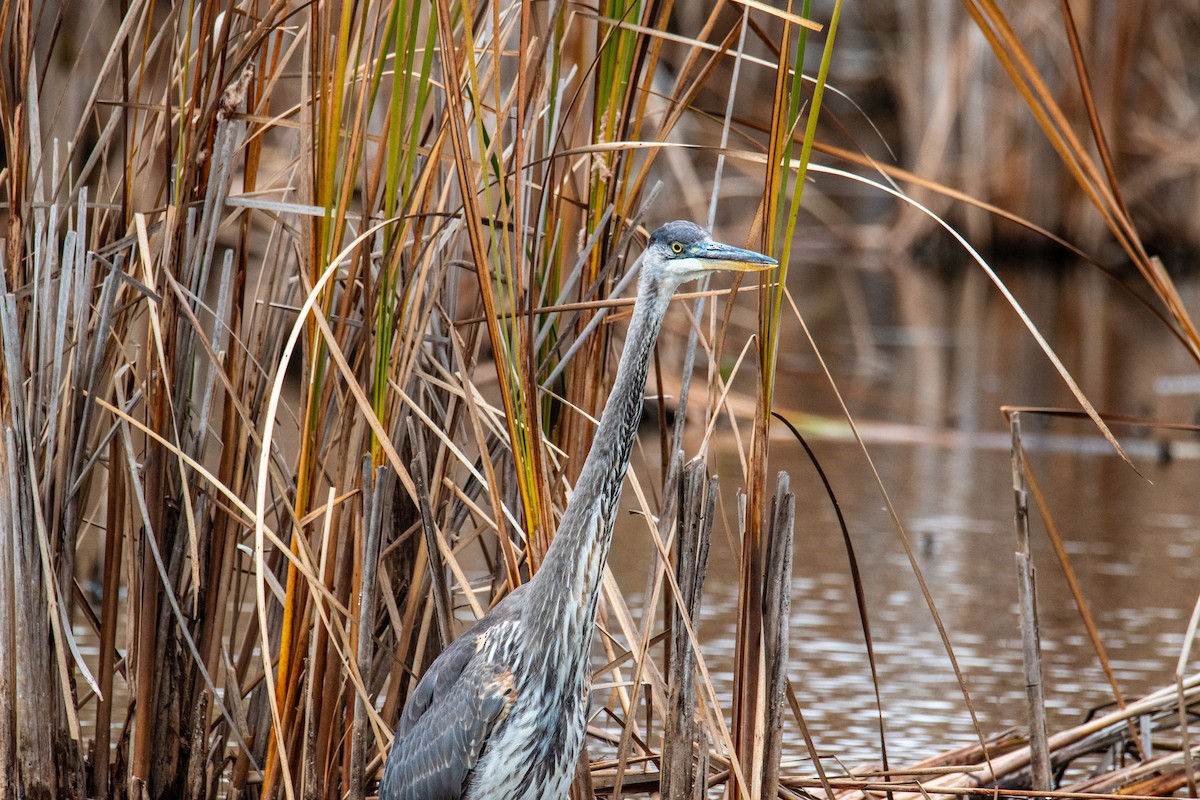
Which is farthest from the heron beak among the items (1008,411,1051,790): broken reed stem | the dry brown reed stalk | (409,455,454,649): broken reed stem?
(1008,411,1051,790): broken reed stem

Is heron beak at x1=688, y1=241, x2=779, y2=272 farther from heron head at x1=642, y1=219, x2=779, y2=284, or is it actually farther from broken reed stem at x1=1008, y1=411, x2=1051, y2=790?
broken reed stem at x1=1008, y1=411, x2=1051, y2=790

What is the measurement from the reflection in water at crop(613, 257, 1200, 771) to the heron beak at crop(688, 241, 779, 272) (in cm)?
128

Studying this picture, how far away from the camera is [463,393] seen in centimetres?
321

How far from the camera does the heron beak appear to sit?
A: 9.08 feet

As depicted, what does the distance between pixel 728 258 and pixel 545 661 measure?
857 mm

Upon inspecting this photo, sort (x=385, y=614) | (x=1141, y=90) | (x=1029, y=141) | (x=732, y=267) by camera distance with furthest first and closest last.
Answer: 1. (x=1141, y=90)
2. (x=1029, y=141)
3. (x=385, y=614)
4. (x=732, y=267)

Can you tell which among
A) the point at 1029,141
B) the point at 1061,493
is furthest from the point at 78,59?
the point at 1029,141

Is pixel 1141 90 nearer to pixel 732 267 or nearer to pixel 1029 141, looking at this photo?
pixel 1029 141

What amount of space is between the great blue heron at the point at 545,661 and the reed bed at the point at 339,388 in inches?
5.3

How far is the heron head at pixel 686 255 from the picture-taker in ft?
9.29

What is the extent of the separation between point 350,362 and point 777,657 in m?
1.15

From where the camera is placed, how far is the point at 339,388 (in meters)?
3.25

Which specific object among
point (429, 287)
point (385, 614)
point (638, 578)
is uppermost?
point (429, 287)

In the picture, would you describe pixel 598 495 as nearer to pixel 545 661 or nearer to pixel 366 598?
pixel 545 661
